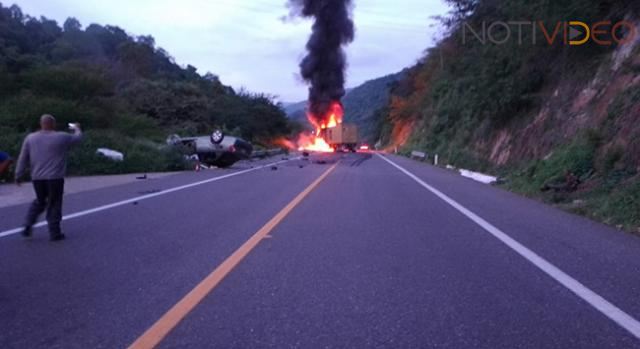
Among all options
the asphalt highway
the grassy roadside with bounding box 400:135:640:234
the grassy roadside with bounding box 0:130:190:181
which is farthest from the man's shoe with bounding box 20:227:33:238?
A: the grassy roadside with bounding box 0:130:190:181

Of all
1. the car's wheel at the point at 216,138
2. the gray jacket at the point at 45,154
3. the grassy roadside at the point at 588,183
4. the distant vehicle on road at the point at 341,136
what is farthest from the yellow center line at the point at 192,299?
the distant vehicle on road at the point at 341,136

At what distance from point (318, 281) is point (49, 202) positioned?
13.3 feet

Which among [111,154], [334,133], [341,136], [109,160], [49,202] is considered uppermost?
[334,133]

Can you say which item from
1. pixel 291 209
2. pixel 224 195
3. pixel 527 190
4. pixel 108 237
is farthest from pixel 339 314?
pixel 527 190

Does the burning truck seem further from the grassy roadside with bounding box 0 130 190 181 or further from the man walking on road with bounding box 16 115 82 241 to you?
the man walking on road with bounding box 16 115 82 241

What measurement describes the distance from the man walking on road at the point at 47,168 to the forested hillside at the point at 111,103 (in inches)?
484

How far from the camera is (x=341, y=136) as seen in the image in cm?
4938

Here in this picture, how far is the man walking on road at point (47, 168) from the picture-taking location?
6922 millimetres

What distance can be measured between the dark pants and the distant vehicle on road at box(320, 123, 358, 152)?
4266cm

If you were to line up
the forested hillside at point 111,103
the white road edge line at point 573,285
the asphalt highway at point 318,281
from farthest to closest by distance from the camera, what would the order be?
1. the forested hillside at point 111,103
2. the white road edge line at point 573,285
3. the asphalt highway at point 318,281

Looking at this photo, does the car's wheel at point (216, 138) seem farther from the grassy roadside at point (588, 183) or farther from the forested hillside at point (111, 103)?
the grassy roadside at point (588, 183)

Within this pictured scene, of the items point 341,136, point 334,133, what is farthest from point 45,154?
point 341,136

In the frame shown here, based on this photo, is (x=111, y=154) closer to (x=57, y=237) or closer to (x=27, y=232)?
(x=27, y=232)

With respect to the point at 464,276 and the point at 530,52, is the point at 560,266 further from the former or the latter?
the point at 530,52
